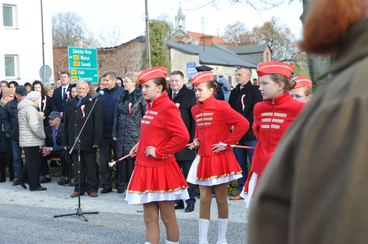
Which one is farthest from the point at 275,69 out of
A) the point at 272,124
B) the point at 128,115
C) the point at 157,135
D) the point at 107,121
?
the point at 107,121

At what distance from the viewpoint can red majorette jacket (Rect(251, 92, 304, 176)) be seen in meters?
5.17

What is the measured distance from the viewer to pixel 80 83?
1006 cm

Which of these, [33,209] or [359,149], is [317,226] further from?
[33,209]

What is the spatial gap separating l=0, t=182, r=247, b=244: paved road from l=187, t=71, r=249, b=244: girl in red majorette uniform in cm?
60

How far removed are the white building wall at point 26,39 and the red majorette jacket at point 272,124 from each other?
33199mm

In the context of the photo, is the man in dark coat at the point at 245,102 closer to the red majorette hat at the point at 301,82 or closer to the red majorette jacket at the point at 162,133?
the red majorette hat at the point at 301,82

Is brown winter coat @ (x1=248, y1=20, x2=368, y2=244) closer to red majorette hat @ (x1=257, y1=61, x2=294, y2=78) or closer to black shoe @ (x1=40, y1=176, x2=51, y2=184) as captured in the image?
red majorette hat @ (x1=257, y1=61, x2=294, y2=78)

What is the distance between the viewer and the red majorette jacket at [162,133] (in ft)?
18.3

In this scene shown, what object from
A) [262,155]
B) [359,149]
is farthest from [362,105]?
[262,155]

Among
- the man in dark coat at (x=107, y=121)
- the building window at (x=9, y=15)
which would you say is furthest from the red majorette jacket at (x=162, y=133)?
the building window at (x=9, y=15)

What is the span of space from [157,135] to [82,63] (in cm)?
1568

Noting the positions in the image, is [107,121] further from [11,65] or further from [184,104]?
[11,65]

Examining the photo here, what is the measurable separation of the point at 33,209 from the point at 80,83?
233 centimetres

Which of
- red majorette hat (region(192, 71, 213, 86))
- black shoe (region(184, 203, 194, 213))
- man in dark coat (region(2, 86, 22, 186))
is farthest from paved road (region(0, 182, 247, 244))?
red majorette hat (region(192, 71, 213, 86))
